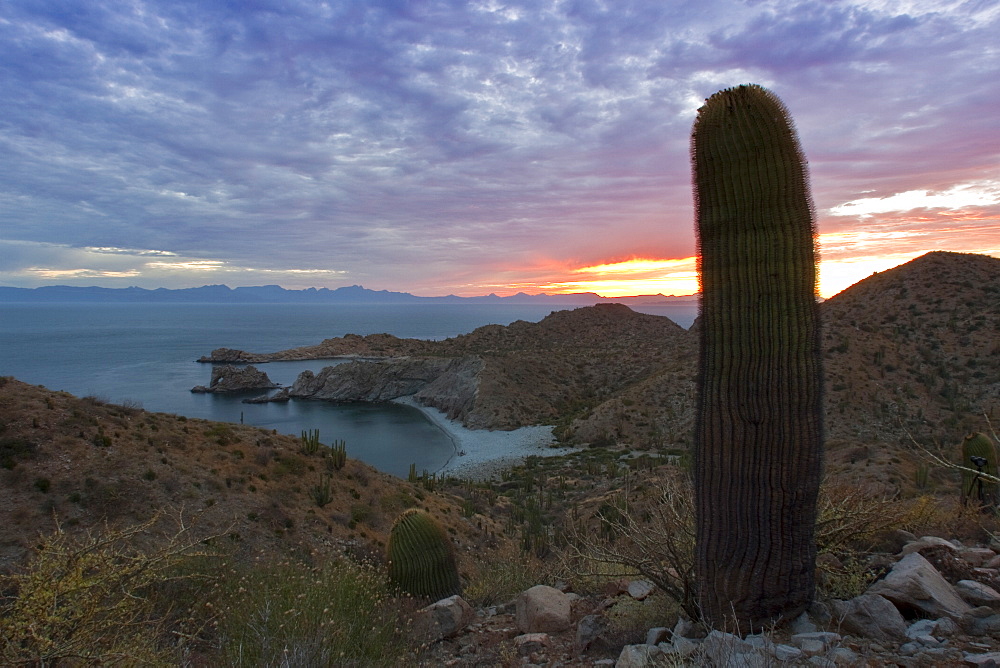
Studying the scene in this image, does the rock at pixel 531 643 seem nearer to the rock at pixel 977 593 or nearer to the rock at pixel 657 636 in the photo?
the rock at pixel 657 636

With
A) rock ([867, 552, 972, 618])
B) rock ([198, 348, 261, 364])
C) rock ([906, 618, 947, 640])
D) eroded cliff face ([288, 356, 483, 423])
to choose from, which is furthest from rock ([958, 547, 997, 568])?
rock ([198, 348, 261, 364])

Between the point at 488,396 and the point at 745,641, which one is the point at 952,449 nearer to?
the point at 745,641

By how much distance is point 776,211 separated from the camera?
12.6ft

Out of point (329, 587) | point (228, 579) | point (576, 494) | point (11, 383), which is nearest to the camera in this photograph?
point (329, 587)

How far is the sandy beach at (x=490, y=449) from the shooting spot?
29297 mm

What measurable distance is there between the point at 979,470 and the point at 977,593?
171 inches

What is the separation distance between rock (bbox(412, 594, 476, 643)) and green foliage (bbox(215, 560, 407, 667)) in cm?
23

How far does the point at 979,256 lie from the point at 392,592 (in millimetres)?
38406

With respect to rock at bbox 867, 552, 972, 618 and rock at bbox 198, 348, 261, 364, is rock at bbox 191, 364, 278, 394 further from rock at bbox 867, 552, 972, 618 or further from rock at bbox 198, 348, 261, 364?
rock at bbox 867, 552, 972, 618

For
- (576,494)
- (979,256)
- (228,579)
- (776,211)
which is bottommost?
(576,494)

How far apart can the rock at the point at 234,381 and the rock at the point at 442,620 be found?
58.0 metres

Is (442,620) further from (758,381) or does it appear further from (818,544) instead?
(758,381)

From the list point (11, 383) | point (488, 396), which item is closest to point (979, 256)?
point (488, 396)

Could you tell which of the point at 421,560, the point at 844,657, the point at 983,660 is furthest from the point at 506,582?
the point at 983,660
